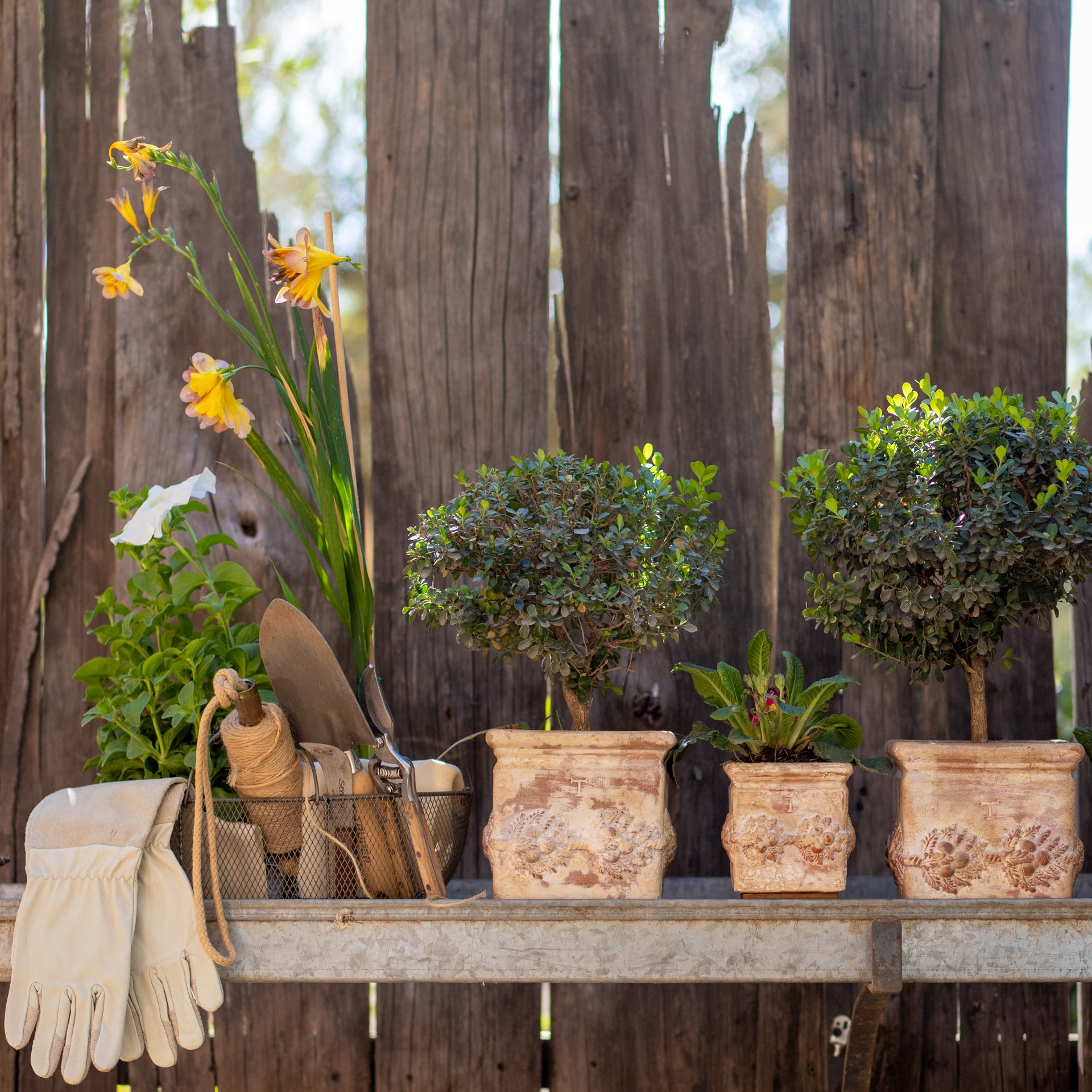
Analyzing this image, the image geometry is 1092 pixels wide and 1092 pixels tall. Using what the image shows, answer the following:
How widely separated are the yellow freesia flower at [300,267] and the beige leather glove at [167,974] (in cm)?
75

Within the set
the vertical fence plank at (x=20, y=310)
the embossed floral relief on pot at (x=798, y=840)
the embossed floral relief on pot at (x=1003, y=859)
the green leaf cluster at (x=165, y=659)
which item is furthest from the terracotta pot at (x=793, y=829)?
the vertical fence plank at (x=20, y=310)

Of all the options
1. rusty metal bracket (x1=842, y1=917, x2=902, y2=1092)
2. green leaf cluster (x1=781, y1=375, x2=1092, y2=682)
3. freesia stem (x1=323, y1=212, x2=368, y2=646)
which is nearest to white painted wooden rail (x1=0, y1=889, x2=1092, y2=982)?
rusty metal bracket (x1=842, y1=917, x2=902, y2=1092)

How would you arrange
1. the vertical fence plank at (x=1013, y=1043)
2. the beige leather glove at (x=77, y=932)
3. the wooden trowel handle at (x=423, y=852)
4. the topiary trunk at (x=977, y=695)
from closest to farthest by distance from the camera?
the beige leather glove at (x=77, y=932) < the wooden trowel handle at (x=423, y=852) < the topiary trunk at (x=977, y=695) < the vertical fence plank at (x=1013, y=1043)

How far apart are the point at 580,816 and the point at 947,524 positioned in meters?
0.60

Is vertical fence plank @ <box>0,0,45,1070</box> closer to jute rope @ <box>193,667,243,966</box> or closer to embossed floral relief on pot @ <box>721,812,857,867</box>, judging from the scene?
jute rope @ <box>193,667,243,966</box>

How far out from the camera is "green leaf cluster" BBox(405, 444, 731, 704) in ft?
4.50

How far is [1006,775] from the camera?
137cm

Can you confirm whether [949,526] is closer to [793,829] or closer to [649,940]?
[793,829]

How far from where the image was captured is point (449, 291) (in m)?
1.89

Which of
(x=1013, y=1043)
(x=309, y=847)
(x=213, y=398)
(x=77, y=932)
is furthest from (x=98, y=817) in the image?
(x=1013, y=1043)

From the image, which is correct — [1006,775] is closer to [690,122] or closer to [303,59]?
→ [690,122]

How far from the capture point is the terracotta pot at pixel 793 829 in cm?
134

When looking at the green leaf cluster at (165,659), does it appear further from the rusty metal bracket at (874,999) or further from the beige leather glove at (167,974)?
the rusty metal bracket at (874,999)

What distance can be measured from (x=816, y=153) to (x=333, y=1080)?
1816 mm
